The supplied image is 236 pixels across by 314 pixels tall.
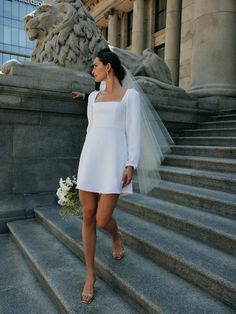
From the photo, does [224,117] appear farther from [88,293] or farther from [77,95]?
[88,293]

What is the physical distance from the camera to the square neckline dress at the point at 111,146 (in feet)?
8.48

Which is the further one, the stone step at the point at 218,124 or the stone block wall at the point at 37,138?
the stone step at the point at 218,124

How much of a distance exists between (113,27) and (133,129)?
2063cm

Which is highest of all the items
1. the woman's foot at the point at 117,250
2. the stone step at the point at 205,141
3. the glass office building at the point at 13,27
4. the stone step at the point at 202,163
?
the glass office building at the point at 13,27

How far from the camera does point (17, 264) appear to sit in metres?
3.73

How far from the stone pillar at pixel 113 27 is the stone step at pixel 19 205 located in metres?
18.5

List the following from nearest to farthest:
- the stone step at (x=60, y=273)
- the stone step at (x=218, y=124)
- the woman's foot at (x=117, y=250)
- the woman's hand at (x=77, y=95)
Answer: the stone step at (x=60, y=273) < the woman's foot at (x=117, y=250) < the woman's hand at (x=77, y=95) < the stone step at (x=218, y=124)

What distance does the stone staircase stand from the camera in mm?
2447

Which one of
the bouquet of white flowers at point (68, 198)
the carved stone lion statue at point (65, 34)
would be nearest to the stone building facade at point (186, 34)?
the carved stone lion statue at point (65, 34)

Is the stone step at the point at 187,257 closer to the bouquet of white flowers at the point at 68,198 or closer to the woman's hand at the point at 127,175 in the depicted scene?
the bouquet of white flowers at the point at 68,198

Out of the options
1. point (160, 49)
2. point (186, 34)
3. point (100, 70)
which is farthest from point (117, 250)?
point (160, 49)

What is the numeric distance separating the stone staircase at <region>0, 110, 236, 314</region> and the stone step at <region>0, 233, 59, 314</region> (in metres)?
0.08

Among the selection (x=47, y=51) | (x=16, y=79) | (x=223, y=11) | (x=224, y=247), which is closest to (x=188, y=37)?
(x=223, y=11)

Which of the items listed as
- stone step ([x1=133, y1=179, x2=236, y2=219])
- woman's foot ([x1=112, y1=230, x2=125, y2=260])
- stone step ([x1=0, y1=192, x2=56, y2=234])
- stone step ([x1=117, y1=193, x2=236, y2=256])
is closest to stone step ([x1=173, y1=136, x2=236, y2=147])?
stone step ([x1=133, y1=179, x2=236, y2=219])
